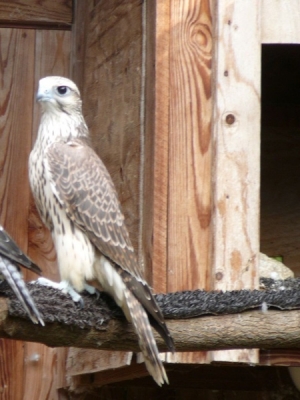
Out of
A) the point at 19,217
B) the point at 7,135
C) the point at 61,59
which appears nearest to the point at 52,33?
the point at 61,59

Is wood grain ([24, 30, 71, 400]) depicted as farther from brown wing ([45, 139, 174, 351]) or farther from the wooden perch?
the wooden perch

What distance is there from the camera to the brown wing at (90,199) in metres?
4.42

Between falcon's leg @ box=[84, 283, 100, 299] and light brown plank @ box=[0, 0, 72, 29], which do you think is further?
light brown plank @ box=[0, 0, 72, 29]

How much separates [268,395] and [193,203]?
149 cm

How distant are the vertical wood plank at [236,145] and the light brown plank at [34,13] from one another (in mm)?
1292

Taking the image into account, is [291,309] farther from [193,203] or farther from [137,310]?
[193,203]

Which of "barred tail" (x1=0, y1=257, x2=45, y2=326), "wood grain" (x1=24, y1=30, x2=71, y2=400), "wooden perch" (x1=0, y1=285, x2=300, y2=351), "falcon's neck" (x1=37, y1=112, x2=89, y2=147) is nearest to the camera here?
"barred tail" (x1=0, y1=257, x2=45, y2=326)

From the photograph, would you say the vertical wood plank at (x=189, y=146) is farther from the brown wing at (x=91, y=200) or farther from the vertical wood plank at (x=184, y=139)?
the brown wing at (x=91, y=200)

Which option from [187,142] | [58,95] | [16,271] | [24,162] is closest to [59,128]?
[58,95]

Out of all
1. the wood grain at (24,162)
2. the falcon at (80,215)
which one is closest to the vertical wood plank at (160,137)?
the falcon at (80,215)

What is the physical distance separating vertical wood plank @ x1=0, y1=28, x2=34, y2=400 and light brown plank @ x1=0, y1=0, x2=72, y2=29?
2.1 inches

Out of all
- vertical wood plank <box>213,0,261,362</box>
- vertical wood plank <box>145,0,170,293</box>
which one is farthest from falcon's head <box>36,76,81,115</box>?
vertical wood plank <box>213,0,261,362</box>

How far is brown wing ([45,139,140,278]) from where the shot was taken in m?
4.42

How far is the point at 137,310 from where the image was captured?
4.07 meters
